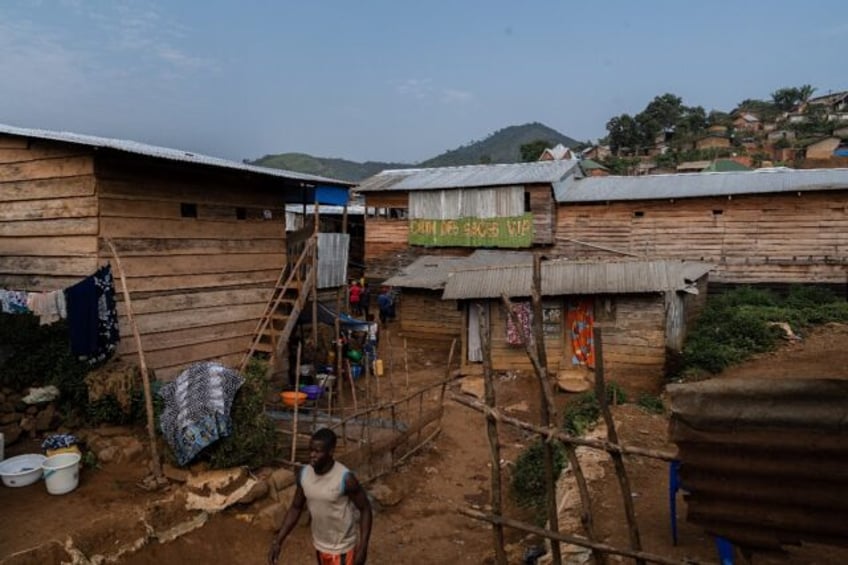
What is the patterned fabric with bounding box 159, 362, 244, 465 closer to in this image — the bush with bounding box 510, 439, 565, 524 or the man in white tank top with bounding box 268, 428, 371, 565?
the man in white tank top with bounding box 268, 428, 371, 565

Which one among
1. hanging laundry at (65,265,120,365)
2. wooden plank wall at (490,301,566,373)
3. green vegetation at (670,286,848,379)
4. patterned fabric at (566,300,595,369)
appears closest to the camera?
hanging laundry at (65,265,120,365)

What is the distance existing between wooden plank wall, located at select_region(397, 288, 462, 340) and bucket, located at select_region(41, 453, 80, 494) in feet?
42.6

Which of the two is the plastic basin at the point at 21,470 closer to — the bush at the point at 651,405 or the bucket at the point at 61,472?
the bucket at the point at 61,472

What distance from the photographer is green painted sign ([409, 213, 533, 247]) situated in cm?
2164

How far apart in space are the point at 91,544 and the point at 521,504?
555 centimetres

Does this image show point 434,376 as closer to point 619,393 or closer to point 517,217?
point 619,393

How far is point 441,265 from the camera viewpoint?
68.7ft

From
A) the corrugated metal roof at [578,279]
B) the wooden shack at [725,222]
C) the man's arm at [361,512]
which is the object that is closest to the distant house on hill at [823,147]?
A: the wooden shack at [725,222]

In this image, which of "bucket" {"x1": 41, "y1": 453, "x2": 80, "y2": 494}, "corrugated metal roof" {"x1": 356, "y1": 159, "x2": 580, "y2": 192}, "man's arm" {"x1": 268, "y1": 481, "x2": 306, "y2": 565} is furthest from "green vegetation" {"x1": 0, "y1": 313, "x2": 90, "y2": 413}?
"corrugated metal roof" {"x1": 356, "y1": 159, "x2": 580, "y2": 192}

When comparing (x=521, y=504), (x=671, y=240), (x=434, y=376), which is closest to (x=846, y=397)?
(x=521, y=504)

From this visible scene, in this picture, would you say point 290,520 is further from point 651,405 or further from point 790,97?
point 790,97

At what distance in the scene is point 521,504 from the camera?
325 inches

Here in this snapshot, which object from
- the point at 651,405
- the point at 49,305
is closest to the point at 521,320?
the point at 651,405

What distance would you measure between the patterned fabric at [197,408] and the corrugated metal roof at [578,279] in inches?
311
